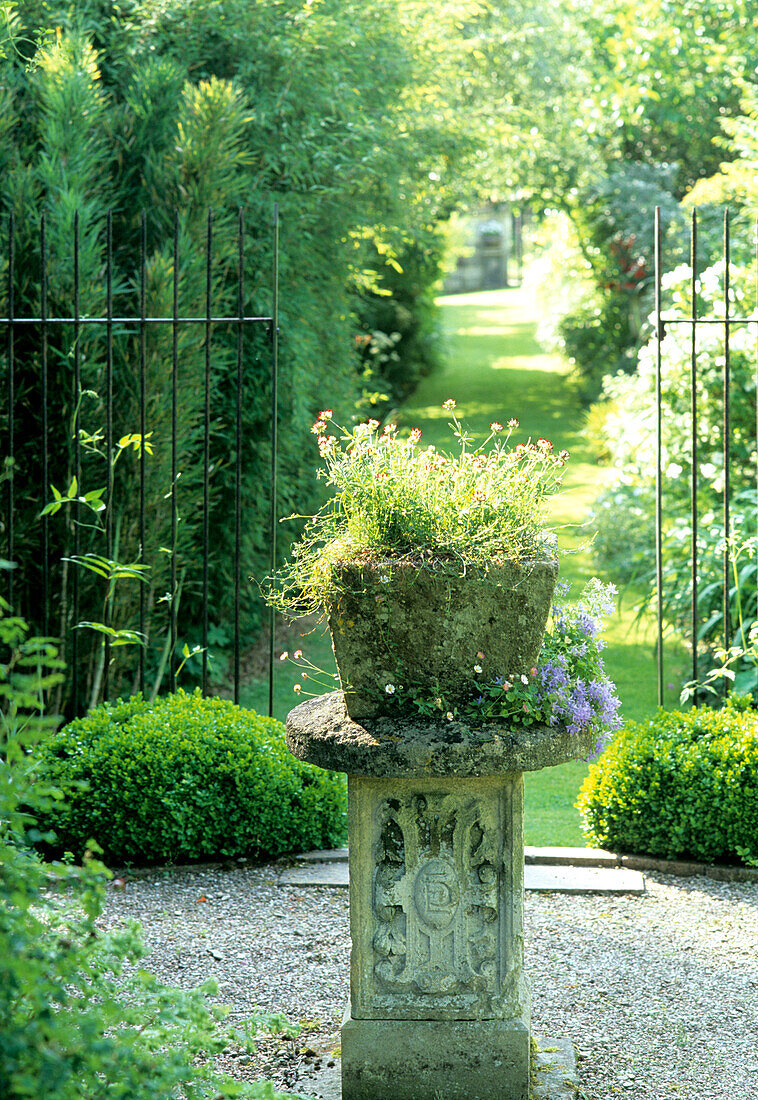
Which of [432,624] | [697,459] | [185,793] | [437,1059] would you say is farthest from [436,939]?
[697,459]

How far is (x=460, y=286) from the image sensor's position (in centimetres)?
3127

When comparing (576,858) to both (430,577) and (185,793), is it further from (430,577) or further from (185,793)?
(430,577)

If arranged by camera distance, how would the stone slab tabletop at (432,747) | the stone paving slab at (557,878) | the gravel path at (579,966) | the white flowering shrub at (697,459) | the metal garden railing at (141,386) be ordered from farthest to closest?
the white flowering shrub at (697,459), the metal garden railing at (141,386), the stone paving slab at (557,878), the gravel path at (579,966), the stone slab tabletop at (432,747)

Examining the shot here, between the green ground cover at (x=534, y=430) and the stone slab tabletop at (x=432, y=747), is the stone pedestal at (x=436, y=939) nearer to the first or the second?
the stone slab tabletop at (x=432, y=747)

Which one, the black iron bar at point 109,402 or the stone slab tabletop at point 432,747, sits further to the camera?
the black iron bar at point 109,402

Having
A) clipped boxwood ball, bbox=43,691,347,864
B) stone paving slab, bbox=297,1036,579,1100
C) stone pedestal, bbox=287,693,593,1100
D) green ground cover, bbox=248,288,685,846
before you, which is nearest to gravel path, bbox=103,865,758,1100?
stone paving slab, bbox=297,1036,579,1100

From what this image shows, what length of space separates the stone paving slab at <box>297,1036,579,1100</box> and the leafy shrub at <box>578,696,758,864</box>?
1.45 meters

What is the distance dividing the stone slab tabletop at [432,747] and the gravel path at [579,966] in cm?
96

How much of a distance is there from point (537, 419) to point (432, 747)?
12397 mm

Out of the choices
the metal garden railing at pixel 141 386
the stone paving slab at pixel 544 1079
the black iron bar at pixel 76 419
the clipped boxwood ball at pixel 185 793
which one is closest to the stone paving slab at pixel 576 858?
the clipped boxwood ball at pixel 185 793

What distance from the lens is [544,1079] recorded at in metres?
3.07

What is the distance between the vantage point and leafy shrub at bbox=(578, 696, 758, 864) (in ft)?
14.6

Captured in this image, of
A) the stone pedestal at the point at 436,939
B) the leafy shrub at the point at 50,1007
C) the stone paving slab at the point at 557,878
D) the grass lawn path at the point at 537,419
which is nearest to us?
the leafy shrub at the point at 50,1007

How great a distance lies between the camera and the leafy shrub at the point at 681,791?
445cm
